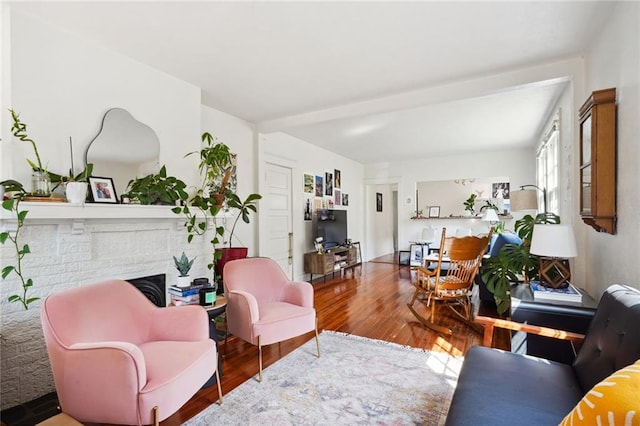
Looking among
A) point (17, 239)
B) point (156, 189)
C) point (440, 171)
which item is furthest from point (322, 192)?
point (17, 239)

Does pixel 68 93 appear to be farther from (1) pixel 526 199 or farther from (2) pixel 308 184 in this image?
(1) pixel 526 199

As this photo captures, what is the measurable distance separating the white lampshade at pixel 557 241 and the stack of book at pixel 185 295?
2493 mm

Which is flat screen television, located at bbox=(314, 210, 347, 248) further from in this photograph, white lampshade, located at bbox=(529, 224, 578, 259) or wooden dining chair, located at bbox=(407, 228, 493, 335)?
white lampshade, located at bbox=(529, 224, 578, 259)

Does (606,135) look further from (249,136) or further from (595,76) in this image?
(249,136)

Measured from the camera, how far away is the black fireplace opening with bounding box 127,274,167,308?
2.67 meters

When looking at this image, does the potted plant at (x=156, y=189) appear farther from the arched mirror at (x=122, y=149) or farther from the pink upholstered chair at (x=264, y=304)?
the pink upholstered chair at (x=264, y=304)

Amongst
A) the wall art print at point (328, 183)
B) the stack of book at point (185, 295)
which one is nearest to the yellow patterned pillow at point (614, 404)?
the stack of book at point (185, 295)

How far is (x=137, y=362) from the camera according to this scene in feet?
4.65

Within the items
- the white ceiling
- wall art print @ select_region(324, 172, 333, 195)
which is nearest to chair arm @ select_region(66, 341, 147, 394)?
the white ceiling

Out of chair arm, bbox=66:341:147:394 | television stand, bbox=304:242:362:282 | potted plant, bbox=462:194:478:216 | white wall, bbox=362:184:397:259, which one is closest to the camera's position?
chair arm, bbox=66:341:147:394

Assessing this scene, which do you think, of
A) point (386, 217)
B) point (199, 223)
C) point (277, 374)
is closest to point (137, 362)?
point (277, 374)

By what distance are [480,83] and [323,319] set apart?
2947 millimetres

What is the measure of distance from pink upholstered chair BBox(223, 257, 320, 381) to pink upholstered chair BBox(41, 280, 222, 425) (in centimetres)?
43

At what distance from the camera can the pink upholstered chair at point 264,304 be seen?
91.3 inches
